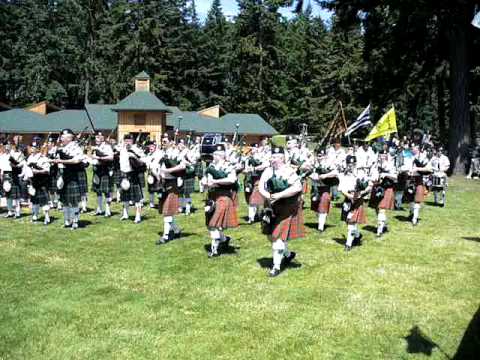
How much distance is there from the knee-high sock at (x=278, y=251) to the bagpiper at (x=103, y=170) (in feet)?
23.2

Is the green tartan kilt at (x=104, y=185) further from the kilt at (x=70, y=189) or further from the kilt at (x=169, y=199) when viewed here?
the kilt at (x=169, y=199)

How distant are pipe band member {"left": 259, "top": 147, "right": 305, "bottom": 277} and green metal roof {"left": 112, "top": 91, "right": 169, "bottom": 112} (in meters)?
36.7

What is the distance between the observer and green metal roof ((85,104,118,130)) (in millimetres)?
46938

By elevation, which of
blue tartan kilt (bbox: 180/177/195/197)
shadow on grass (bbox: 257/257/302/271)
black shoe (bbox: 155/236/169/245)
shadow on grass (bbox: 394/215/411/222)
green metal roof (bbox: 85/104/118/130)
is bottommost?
black shoe (bbox: 155/236/169/245)

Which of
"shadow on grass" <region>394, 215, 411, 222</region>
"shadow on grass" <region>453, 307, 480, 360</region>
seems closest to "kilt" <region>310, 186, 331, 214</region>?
"shadow on grass" <region>394, 215, 411, 222</region>

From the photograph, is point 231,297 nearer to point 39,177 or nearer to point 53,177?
point 39,177

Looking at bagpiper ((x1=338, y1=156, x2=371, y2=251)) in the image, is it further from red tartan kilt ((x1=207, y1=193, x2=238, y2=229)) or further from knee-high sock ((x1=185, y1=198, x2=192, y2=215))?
knee-high sock ((x1=185, y1=198, x2=192, y2=215))

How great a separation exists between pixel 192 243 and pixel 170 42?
5336 centimetres

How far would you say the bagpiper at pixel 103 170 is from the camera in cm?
1416

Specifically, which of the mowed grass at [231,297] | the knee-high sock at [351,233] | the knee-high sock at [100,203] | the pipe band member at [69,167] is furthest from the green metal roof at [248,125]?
the knee-high sock at [351,233]

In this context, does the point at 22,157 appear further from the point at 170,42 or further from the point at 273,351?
the point at 170,42

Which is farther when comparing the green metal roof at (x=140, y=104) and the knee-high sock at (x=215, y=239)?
the green metal roof at (x=140, y=104)

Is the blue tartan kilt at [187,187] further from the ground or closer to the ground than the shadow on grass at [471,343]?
further from the ground

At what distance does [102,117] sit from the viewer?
4844 cm
